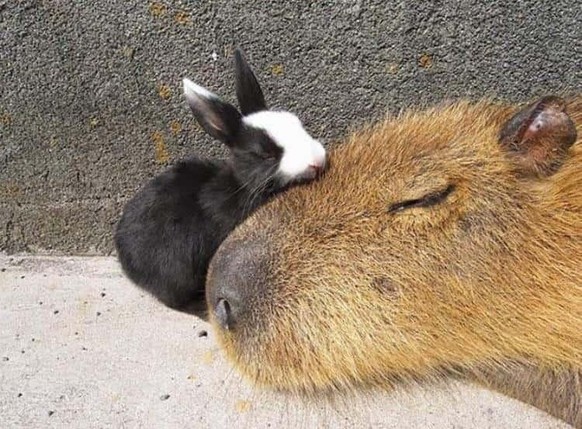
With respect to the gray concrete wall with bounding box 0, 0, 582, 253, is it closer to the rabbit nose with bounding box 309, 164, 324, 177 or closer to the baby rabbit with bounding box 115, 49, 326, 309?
the baby rabbit with bounding box 115, 49, 326, 309

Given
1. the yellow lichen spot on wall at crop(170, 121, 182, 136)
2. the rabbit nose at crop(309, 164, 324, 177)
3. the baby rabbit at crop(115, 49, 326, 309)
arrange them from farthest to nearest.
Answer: the yellow lichen spot on wall at crop(170, 121, 182, 136) → the baby rabbit at crop(115, 49, 326, 309) → the rabbit nose at crop(309, 164, 324, 177)

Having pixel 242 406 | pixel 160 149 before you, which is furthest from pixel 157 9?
pixel 242 406

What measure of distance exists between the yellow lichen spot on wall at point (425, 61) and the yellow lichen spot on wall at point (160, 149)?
0.86 metres

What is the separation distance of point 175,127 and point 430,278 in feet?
3.92

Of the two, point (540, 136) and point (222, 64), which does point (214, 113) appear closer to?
point (222, 64)

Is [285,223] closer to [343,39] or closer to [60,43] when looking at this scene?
[343,39]

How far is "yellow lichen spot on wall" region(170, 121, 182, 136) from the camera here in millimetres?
2539

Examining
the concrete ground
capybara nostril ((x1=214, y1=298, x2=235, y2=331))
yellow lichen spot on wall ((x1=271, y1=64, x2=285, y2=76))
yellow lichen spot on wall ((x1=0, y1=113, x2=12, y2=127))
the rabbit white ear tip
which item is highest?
yellow lichen spot on wall ((x1=271, y1=64, x2=285, y2=76))

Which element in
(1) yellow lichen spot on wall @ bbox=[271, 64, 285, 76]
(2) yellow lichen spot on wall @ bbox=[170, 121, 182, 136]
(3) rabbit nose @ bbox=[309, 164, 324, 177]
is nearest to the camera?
(3) rabbit nose @ bbox=[309, 164, 324, 177]

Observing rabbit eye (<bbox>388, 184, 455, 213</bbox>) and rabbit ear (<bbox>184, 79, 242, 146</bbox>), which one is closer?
rabbit eye (<bbox>388, 184, 455, 213</bbox>)

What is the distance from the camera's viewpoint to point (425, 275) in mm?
1644

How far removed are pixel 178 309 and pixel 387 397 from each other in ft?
3.27

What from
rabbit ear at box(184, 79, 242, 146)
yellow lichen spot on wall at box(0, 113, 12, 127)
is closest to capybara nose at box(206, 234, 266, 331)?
rabbit ear at box(184, 79, 242, 146)

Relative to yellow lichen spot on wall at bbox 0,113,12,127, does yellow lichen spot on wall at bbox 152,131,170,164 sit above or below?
above
